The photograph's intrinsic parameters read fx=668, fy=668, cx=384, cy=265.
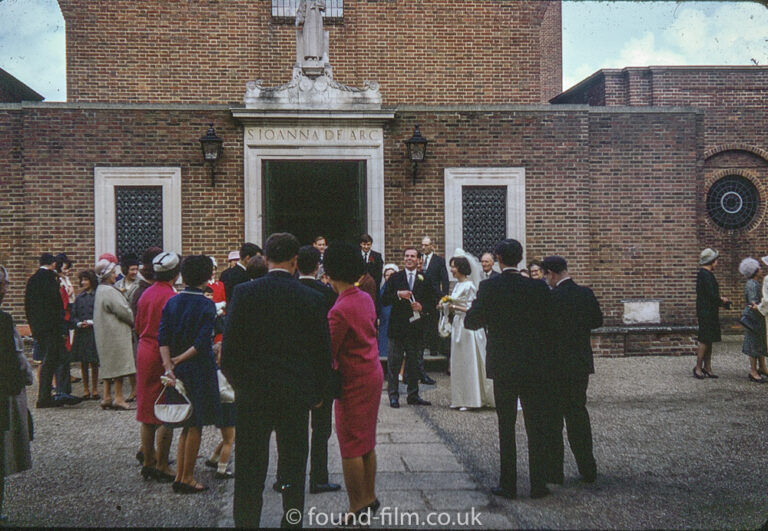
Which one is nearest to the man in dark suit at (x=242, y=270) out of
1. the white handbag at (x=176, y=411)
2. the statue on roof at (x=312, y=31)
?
the white handbag at (x=176, y=411)

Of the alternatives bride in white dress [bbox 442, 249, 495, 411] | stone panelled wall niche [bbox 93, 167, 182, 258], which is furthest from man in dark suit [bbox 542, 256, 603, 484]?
stone panelled wall niche [bbox 93, 167, 182, 258]

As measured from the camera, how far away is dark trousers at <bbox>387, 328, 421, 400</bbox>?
8.53 meters

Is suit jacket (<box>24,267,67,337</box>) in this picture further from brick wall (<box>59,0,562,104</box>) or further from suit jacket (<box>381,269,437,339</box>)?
brick wall (<box>59,0,562,104</box>)

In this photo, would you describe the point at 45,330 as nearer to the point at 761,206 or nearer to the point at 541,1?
the point at 541,1

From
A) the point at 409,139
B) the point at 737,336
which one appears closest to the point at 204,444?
the point at 409,139

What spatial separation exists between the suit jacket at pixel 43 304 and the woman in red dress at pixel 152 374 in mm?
3800

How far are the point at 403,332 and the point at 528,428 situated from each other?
342 centimetres

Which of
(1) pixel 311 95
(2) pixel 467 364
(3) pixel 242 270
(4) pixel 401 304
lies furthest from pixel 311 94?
(2) pixel 467 364

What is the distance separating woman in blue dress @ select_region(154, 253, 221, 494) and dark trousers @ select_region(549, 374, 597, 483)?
8.92ft

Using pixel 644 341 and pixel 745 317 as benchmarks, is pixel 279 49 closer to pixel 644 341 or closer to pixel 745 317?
pixel 644 341

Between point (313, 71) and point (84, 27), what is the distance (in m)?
5.99

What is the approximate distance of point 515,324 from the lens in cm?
518

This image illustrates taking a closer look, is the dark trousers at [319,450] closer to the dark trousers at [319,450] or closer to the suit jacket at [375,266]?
the dark trousers at [319,450]

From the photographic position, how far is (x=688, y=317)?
43.2 feet
